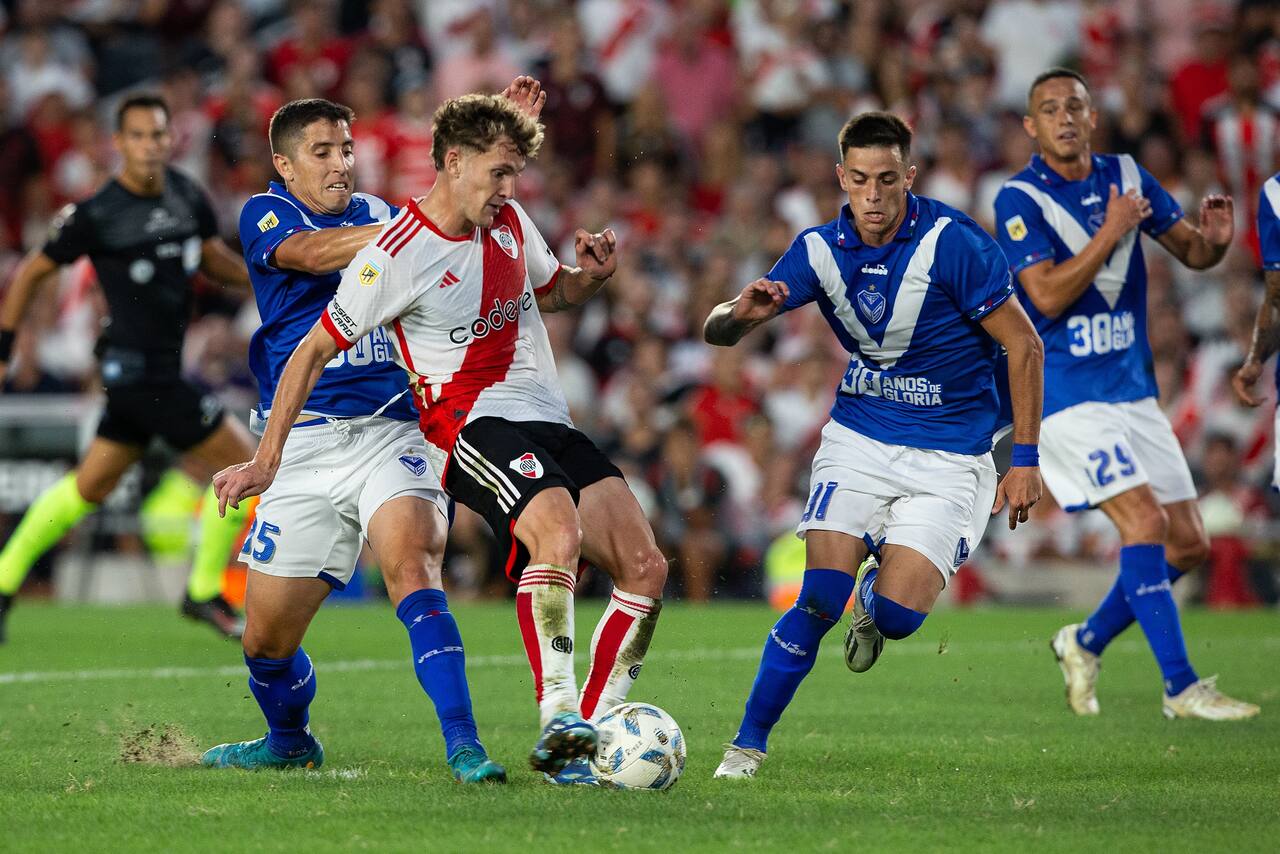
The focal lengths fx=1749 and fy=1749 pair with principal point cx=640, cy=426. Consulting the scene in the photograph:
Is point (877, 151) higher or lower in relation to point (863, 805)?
higher

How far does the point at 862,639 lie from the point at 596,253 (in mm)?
1852

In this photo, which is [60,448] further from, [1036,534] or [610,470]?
[610,470]

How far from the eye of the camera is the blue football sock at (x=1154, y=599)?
318 inches

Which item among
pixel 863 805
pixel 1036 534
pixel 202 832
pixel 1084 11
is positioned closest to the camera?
pixel 202 832

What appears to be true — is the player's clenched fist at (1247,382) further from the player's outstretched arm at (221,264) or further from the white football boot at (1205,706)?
the player's outstretched arm at (221,264)

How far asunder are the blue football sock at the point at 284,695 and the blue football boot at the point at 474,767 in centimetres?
78

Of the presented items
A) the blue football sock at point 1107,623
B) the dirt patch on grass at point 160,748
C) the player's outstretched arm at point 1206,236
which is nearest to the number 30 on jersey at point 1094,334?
the player's outstretched arm at point 1206,236

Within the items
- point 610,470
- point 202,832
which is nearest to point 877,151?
point 610,470

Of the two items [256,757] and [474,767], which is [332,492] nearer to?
[256,757]

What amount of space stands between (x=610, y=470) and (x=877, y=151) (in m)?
1.55

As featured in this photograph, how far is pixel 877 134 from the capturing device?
21.2 feet

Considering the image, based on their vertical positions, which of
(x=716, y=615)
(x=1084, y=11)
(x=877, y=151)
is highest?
(x=1084, y=11)

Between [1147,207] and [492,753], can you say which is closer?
[492,753]

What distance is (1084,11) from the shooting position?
675 inches
